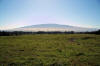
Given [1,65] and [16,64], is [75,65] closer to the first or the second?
[16,64]

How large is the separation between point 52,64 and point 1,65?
15.6 ft

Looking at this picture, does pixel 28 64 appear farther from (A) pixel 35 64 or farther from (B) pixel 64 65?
(B) pixel 64 65

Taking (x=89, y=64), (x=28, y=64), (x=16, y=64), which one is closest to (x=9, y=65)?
(x=16, y=64)

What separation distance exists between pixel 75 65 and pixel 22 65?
4962mm

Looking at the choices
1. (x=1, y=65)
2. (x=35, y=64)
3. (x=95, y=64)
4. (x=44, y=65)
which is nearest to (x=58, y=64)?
(x=44, y=65)

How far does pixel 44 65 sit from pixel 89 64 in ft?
14.2

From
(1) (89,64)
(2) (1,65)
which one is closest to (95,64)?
(1) (89,64)

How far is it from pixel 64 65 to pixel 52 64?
116 centimetres

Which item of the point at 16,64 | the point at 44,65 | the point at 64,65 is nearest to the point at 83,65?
the point at 64,65

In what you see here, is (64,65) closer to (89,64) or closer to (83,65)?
(83,65)

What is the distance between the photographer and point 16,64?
9.88 m

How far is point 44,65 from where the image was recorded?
380 inches

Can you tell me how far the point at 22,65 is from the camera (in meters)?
9.56

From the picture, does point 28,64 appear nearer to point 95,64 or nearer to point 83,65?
point 83,65
